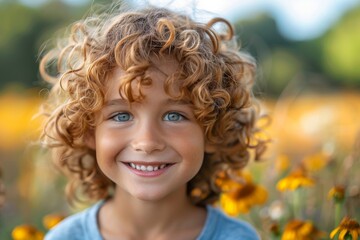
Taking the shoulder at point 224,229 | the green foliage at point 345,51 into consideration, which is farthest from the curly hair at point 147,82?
the green foliage at point 345,51

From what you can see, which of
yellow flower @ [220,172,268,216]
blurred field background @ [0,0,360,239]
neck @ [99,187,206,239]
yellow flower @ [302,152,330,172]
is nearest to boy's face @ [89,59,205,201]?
neck @ [99,187,206,239]

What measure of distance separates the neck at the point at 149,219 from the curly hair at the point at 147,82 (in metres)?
0.14

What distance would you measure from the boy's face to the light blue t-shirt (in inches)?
8.4

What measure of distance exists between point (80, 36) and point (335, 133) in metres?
1.28

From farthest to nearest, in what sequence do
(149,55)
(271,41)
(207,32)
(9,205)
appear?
(271,41) → (9,205) → (207,32) → (149,55)

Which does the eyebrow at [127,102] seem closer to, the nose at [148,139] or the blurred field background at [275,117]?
the nose at [148,139]

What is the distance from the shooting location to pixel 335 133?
9.00 feet

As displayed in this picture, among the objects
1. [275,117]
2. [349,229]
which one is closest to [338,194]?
[349,229]

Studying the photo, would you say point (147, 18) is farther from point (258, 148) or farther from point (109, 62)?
point (258, 148)

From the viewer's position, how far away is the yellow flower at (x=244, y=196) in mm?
2170

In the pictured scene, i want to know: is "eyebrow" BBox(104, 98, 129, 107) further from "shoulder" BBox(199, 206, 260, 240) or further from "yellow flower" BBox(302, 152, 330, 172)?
"yellow flower" BBox(302, 152, 330, 172)

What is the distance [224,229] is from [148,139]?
0.43 meters

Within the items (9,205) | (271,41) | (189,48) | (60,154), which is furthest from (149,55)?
(271,41)

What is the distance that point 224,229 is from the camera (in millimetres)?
1901
